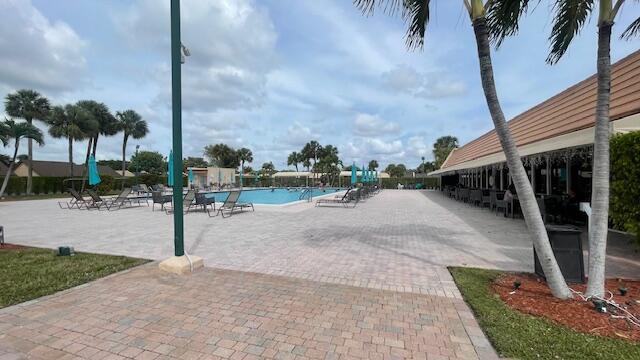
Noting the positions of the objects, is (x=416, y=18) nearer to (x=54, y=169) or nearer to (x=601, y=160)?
(x=601, y=160)

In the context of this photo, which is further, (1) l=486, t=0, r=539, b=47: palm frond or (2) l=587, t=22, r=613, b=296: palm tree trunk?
(1) l=486, t=0, r=539, b=47: palm frond

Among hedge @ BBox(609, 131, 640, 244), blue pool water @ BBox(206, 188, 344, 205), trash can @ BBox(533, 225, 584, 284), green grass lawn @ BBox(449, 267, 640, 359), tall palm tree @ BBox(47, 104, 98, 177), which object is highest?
tall palm tree @ BBox(47, 104, 98, 177)

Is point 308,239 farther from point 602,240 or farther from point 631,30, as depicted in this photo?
point 631,30

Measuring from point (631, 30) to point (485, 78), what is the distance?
3.22 metres

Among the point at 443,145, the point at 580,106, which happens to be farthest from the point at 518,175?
the point at 443,145

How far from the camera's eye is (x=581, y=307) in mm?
3531

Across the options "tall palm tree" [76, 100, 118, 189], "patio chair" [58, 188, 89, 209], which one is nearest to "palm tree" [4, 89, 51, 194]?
"tall palm tree" [76, 100, 118, 189]

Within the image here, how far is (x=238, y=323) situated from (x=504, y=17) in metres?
4.82

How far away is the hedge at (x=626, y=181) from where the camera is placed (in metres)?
5.08

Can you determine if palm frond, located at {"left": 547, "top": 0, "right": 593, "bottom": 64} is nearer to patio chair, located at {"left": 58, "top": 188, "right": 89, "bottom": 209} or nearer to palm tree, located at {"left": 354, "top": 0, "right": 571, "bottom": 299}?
palm tree, located at {"left": 354, "top": 0, "right": 571, "bottom": 299}

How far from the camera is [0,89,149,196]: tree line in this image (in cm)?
2430

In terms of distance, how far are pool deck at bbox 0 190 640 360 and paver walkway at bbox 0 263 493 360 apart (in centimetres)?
1

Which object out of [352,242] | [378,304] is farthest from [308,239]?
[378,304]

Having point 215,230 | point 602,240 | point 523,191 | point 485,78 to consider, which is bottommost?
point 215,230
